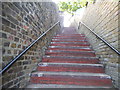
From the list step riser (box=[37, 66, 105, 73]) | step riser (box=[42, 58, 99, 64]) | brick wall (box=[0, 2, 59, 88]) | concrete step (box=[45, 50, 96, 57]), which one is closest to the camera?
brick wall (box=[0, 2, 59, 88])

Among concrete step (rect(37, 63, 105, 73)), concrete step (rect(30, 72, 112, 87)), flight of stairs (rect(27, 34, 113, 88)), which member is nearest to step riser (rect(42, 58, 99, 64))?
flight of stairs (rect(27, 34, 113, 88))

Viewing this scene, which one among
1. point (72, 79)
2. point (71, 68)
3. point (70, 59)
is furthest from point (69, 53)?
point (72, 79)

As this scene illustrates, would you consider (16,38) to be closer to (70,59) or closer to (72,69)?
(72,69)

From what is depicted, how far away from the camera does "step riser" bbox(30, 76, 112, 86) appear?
1.76m

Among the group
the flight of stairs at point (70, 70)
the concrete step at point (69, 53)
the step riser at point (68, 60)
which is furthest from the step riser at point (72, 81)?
the concrete step at point (69, 53)

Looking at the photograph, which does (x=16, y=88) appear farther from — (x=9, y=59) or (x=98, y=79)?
(x=98, y=79)

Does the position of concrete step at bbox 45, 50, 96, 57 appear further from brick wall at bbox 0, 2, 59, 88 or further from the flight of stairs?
brick wall at bbox 0, 2, 59, 88

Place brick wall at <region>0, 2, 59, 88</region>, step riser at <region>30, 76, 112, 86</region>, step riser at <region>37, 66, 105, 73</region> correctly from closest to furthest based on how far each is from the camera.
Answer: brick wall at <region>0, 2, 59, 88</region>, step riser at <region>30, 76, 112, 86</region>, step riser at <region>37, 66, 105, 73</region>

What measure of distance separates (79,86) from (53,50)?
138 centimetres

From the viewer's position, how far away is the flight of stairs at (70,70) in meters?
Answer: 1.77

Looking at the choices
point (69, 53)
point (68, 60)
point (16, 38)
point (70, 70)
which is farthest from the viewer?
point (69, 53)

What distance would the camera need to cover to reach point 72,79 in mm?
1808

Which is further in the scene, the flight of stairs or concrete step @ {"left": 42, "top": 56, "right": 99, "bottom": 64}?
concrete step @ {"left": 42, "top": 56, "right": 99, "bottom": 64}

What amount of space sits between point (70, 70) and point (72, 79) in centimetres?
34
